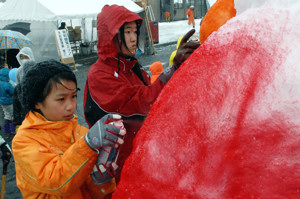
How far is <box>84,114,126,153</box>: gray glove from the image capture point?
3.47ft

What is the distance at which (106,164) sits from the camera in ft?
3.66

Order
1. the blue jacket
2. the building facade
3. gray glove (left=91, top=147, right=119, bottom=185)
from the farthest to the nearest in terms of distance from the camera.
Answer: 1. the building facade
2. the blue jacket
3. gray glove (left=91, top=147, right=119, bottom=185)

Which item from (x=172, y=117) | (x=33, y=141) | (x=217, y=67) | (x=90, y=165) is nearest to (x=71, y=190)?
(x=90, y=165)

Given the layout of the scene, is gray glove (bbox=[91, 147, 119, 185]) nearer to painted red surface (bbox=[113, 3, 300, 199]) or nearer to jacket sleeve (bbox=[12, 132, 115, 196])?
jacket sleeve (bbox=[12, 132, 115, 196])

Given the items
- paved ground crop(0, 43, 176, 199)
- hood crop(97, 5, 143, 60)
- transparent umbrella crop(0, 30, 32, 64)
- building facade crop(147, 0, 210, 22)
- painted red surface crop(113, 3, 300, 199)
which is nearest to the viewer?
painted red surface crop(113, 3, 300, 199)

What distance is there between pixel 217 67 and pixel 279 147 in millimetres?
251

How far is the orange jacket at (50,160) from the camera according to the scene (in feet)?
3.82

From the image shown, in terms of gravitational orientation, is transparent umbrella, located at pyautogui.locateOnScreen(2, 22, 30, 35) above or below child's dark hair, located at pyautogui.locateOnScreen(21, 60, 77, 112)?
above

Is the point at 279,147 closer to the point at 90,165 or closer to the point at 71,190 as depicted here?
the point at 90,165

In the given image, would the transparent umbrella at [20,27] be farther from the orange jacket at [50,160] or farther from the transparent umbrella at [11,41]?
the orange jacket at [50,160]

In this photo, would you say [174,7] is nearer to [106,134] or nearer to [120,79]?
[120,79]

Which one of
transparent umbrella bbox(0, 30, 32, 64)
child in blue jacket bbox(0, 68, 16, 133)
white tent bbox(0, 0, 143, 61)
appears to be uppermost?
white tent bbox(0, 0, 143, 61)

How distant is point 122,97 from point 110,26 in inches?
19.9

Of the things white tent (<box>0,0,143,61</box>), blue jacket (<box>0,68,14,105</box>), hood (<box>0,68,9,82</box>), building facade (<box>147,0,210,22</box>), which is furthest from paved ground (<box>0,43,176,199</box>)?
building facade (<box>147,0,210,22</box>)
